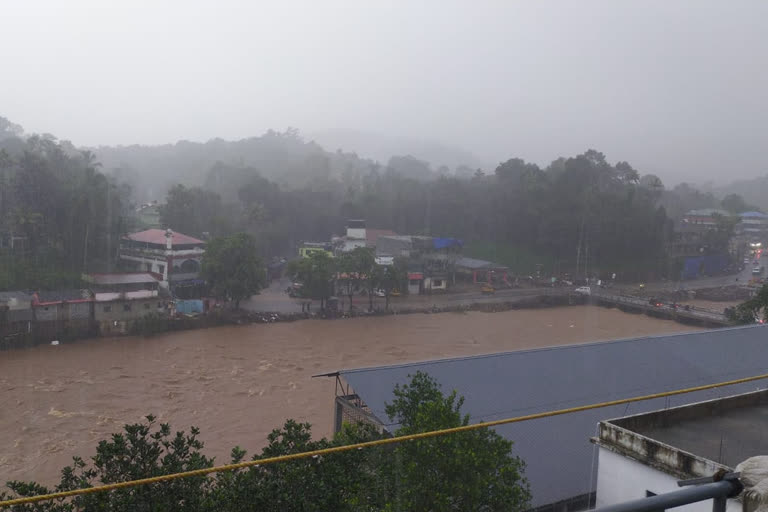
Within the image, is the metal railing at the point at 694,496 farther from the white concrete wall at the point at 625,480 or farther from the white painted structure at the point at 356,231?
the white painted structure at the point at 356,231

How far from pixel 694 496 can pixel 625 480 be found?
1.49m

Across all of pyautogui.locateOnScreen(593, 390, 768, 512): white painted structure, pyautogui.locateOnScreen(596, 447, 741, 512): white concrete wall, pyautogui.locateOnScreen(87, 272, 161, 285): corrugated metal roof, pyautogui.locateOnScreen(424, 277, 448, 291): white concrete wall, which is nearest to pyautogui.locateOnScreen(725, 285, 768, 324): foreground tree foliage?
pyautogui.locateOnScreen(424, 277, 448, 291): white concrete wall

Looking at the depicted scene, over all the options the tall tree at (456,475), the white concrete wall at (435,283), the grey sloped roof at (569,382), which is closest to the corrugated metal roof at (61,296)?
the grey sloped roof at (569,382)

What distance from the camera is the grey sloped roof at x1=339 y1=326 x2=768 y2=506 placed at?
2859 mm

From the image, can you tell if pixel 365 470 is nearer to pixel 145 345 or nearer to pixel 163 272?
pixel 145 345

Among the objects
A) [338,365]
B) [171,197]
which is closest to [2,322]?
[338,365]

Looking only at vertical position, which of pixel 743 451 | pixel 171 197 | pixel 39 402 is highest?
pixel 171 197

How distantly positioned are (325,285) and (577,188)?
7.94 meters

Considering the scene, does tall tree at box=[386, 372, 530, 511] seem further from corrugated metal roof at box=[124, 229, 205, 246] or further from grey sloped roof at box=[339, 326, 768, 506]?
corrugated metal roof at box=[124, 229, 205, 246]

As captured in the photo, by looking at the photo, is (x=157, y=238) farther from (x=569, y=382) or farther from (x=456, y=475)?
(x=456, y=475)

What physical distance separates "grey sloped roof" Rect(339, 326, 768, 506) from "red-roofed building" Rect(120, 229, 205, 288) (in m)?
5.99

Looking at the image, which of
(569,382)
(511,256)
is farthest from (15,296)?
(511,256)

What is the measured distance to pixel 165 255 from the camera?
8.67 metres

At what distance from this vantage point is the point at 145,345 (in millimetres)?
6625
